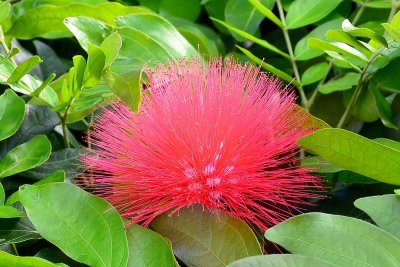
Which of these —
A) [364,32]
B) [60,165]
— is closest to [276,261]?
[364,32]

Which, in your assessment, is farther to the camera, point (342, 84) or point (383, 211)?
point (342, 84)

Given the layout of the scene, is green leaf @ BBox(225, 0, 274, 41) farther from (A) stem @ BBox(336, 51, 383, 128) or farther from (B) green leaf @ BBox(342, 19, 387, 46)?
(B) green leaf @ BBox(342, 19, 387, 46)

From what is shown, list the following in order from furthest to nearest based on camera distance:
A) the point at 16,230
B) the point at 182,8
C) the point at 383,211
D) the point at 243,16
→ the point at 182,8
the point at 243,16
the point at 16,230
the point at 383,211

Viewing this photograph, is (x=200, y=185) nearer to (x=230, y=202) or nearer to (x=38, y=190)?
(x=230, y=202)

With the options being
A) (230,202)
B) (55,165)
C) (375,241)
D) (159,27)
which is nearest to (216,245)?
(230,202)

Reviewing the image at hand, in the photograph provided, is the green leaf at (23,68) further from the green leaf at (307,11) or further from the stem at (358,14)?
the stem at (358,14)

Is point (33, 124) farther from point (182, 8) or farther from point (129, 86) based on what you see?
point (182, 8)
